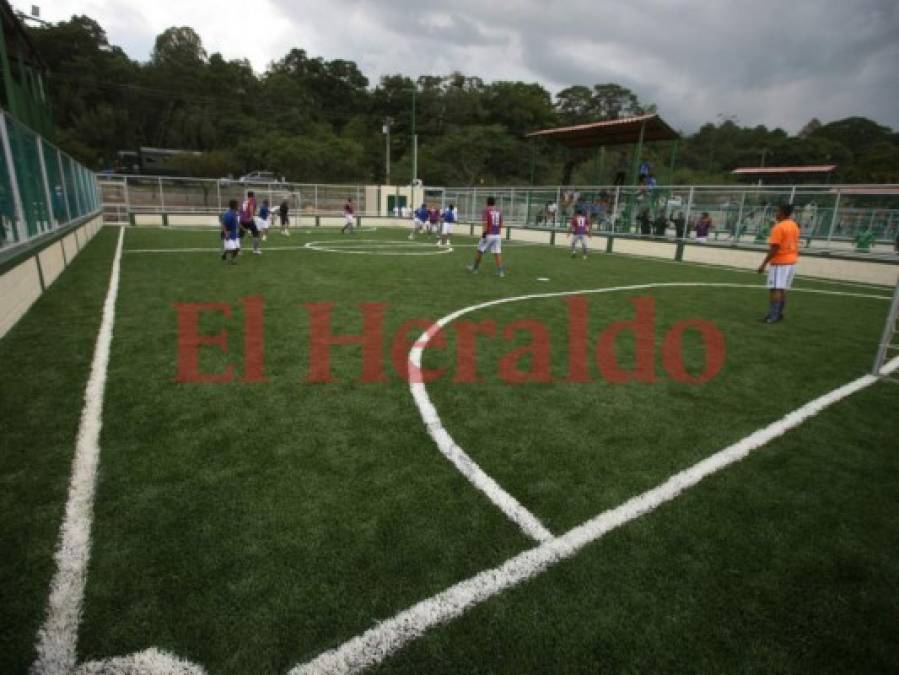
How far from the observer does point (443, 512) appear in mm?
2998

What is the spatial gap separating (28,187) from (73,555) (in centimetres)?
887

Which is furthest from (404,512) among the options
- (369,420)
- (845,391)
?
(845,391)

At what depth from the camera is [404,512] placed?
298cm

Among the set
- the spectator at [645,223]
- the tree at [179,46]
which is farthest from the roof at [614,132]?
the tree at [179,46]

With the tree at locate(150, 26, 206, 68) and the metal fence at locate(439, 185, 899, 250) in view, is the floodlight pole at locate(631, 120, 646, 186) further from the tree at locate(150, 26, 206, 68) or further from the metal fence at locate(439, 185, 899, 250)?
the tree at locate(150, 26, 206, 68)

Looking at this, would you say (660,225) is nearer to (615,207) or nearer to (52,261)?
(615,207)

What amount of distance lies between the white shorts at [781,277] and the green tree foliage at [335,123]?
4517 centimetres

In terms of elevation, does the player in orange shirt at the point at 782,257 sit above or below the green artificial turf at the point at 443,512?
above

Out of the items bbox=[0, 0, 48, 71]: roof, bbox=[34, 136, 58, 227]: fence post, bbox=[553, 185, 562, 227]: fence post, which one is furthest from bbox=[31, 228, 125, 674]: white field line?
bbox=[553, 185, 562, 227]: fence post

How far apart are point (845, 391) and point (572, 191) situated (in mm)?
20614

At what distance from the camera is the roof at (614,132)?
22.8 metres

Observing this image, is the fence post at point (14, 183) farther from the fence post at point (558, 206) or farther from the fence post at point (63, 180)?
the fence post at point (558, 206)

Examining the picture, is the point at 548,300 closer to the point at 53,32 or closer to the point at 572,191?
the point at 572,191

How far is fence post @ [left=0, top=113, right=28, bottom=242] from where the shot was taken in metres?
6.87
